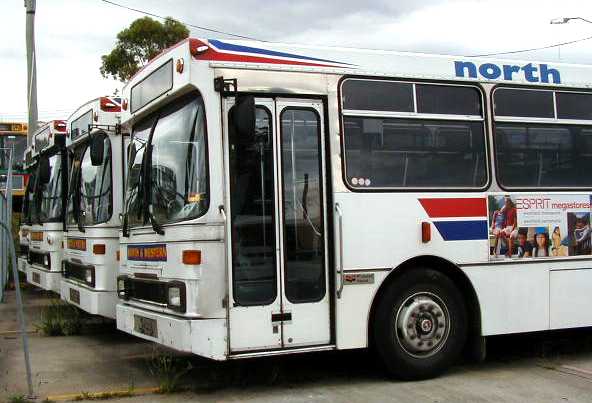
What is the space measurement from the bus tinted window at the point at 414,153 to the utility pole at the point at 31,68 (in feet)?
34.8

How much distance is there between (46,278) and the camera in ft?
35.7

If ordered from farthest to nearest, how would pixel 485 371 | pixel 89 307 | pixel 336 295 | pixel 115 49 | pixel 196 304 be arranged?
pixel 115 49, pixel 89 307, pixel 485 371, pixel 336 295, pixel 196 304

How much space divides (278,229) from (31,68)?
36.4 feet

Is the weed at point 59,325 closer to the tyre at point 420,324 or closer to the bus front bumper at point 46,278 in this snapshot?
the bus front bumper at point 46,278

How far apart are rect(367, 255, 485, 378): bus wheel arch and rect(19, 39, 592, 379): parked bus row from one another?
2 cm

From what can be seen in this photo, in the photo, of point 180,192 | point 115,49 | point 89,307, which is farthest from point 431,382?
point 115,49

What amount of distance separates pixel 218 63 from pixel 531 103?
3.38m

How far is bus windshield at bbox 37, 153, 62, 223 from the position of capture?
36.0 ft

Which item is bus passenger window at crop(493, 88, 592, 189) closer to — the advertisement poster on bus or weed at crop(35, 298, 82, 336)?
the advertisement poster on bus

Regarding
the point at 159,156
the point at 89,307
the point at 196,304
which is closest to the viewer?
the point at 196,304

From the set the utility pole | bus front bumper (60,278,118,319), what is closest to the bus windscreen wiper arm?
bus front bumper (60,278,118,319)

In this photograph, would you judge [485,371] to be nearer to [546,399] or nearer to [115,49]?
Answer: [546,399]

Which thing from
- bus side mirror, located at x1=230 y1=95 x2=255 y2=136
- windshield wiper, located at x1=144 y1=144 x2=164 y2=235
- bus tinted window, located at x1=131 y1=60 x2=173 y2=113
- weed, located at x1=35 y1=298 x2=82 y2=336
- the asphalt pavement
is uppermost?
bus tinted window, located at x1=131 y1=60 x2=173 y2=113

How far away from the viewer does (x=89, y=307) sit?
29.0 feet
